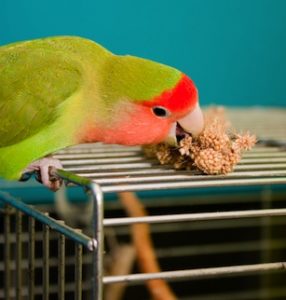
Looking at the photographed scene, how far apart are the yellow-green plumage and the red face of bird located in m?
0.02

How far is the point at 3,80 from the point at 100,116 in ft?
0.45

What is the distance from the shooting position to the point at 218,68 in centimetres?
194

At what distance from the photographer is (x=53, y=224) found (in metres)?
0.74

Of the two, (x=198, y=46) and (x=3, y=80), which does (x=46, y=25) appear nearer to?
(x=198, y=46)

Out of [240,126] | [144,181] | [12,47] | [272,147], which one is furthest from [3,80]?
[240,126]

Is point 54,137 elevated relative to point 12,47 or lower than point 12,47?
lower

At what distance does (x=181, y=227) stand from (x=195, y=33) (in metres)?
0.57

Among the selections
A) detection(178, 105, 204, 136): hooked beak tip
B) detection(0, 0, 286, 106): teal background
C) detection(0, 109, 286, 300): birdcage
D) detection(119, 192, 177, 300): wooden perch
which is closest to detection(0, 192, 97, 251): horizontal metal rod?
detection(0, 109, 286, 300): birdcage

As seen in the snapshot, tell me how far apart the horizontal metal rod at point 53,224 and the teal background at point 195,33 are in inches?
35.5

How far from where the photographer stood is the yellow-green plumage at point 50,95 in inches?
35.5

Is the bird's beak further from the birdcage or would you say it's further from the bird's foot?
the bird's foot

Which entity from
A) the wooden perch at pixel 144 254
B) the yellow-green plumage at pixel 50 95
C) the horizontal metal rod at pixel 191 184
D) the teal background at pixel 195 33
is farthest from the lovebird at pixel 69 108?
the teal background at pixel 195 33

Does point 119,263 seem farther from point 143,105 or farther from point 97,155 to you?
point 143,105

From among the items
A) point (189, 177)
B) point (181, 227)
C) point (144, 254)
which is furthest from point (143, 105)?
point (181, 227)
